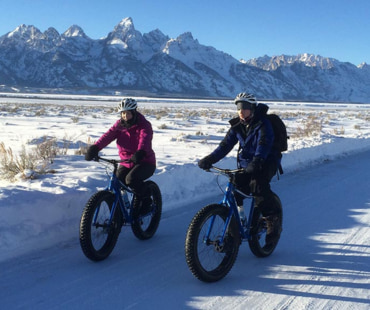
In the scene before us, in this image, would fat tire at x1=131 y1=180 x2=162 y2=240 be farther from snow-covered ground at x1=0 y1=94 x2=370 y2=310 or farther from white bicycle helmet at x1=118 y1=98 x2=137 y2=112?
white bicycle helmet at x1=118 y1=98 x2=137 y2=112

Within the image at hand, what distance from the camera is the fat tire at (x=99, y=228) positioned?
4.71 metres

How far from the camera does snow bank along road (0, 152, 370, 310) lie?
4.03 metres

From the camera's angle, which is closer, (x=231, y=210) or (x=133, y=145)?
(x=231, y=210)

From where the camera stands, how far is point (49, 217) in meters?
5.71

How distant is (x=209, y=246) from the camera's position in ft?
15.3

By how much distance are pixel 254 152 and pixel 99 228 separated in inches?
80.5

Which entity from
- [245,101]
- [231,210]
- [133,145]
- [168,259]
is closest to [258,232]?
[231,210]

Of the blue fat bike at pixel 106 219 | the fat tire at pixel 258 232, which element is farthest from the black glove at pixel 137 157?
the fat tire at pixel 258 232

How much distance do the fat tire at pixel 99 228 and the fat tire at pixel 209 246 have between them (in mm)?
1176

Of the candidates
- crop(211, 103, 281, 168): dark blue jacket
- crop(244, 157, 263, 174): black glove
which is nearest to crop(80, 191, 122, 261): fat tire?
crop(211, 103, 281, 168): dark blue jacket

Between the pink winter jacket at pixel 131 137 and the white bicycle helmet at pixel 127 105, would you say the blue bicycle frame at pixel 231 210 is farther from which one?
the white bicycle helmet at pixel 127 105

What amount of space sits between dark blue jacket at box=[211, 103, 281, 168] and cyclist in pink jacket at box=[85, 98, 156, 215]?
1086 mm

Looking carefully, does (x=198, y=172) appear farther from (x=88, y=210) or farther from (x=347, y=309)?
(x=347, y=309)

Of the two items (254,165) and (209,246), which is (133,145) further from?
(254,165)
